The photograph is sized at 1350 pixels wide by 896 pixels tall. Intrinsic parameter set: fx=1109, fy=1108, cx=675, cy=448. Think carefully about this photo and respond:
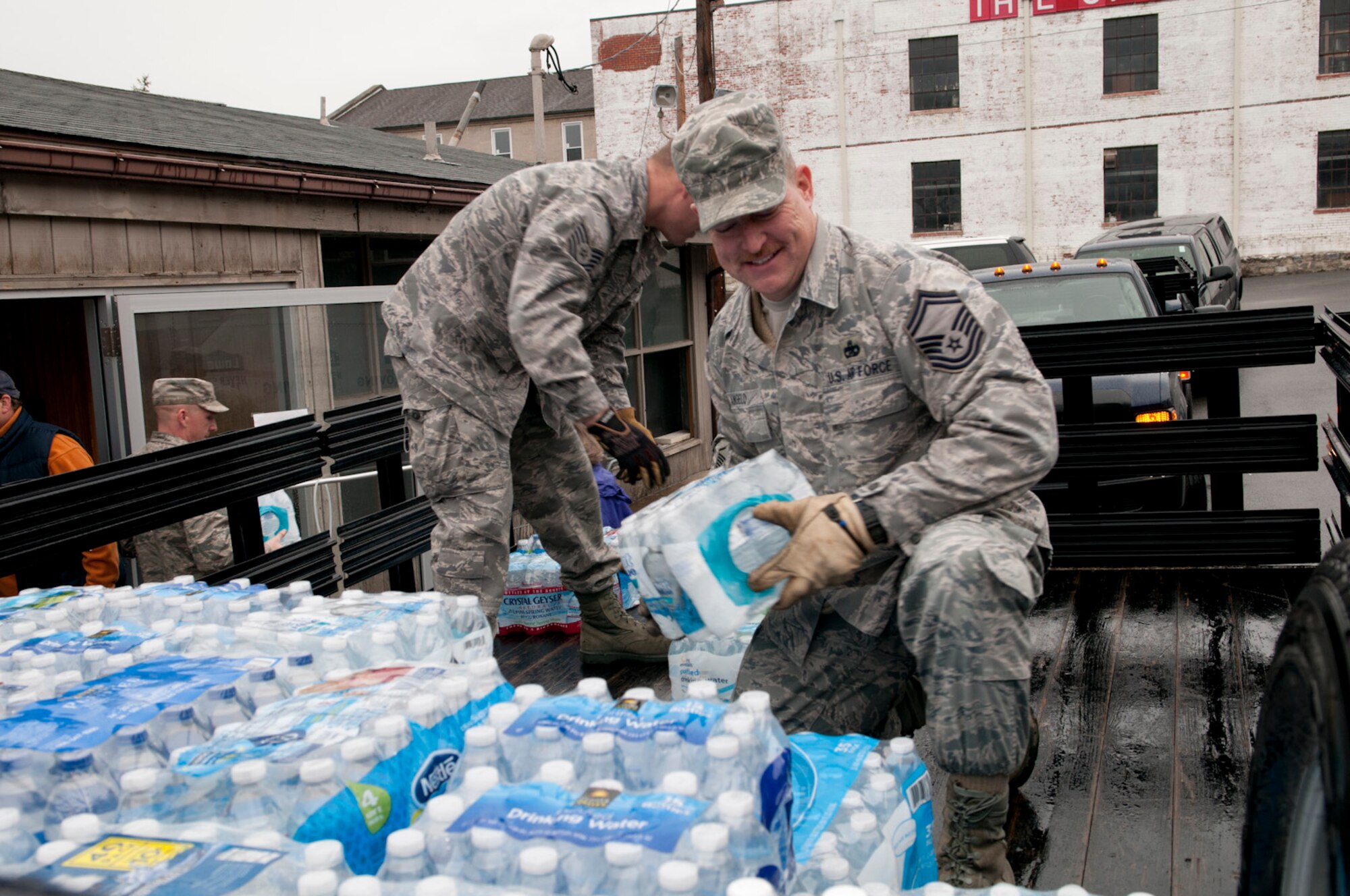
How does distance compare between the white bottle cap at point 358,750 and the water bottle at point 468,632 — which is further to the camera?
the water bottle at point 468,632

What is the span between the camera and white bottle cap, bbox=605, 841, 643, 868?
1.54 metres

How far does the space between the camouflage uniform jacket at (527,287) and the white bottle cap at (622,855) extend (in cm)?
224

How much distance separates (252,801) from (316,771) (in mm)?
140

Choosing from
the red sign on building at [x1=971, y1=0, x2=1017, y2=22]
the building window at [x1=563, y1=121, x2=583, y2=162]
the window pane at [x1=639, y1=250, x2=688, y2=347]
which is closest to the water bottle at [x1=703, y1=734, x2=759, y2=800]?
the window pane at [x1=639, y1=250, x2=688, y2=347]

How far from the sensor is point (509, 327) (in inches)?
149

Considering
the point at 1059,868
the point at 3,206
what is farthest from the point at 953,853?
the point at 3,206

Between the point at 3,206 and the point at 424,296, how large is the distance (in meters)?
2.87

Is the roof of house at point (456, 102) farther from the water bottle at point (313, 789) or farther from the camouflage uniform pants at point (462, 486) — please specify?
the water bottle at point (313, 789)

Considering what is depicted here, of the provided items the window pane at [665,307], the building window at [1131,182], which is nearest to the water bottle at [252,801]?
the window pane at [665,307]

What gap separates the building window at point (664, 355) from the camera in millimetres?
12078

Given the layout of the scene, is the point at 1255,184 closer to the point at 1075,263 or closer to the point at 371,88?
the point at 1075,263

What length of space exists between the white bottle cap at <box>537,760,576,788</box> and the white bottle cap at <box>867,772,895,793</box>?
0.70 metres

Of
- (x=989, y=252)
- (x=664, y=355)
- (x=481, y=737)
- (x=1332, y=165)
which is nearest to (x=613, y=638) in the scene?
(x=481, y=737)

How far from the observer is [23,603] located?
3139 millimetres
